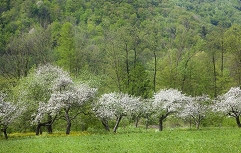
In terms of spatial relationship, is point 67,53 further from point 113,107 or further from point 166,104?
point 166,104

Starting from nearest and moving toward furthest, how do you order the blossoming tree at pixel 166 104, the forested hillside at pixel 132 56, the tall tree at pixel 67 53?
the blossoming tree at pixel 166 104 → the forested hillside at pixel 132 56 → the tall tree at pixel 67 53

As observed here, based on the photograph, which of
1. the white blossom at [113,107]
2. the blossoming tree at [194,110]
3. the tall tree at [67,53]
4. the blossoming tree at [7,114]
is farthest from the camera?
the tall tree at [67,53]

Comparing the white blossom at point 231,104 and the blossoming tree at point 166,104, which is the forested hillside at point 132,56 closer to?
the blossoming tree at point 166,104

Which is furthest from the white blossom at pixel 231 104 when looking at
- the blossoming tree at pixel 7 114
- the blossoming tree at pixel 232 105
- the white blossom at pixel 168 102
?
the blossoming tree at pixel 7 114

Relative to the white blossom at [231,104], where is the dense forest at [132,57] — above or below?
above

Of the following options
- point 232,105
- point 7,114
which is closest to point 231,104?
point 232,105

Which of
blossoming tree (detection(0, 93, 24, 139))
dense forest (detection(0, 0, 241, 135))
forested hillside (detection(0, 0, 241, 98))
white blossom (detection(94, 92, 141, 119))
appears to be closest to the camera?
blossoming tree (detection(0, 93, 24, 139))

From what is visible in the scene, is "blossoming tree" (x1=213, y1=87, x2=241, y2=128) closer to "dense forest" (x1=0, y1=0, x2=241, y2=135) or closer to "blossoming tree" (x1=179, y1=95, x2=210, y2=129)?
"blossoming tree" (x1=179, y1=95, x2=210, y2=129)

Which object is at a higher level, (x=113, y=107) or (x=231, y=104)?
(x=231, y=104)

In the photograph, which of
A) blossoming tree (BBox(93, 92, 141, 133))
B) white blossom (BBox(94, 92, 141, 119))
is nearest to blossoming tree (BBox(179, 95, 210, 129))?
white blossom (BBox(94, 92, 141, 119))

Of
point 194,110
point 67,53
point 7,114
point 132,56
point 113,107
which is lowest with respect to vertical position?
point 194,110

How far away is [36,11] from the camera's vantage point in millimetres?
104000

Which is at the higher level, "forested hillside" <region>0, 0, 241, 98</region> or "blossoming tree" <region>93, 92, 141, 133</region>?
"forested hillside" <region>0, 0, 241, 98</region>

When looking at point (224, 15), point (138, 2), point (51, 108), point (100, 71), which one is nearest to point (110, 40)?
point (100, 71)
